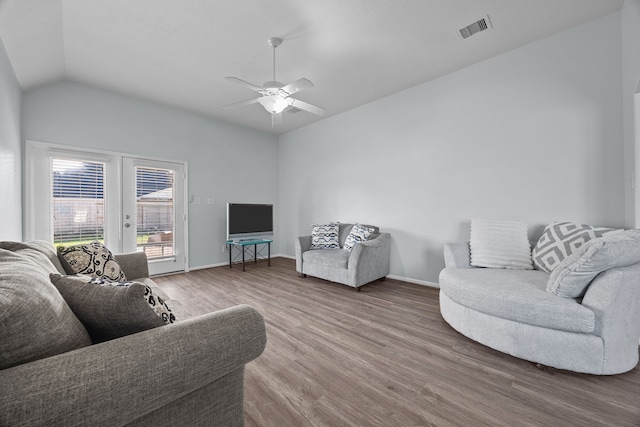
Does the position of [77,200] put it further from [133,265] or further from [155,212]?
[133,265]

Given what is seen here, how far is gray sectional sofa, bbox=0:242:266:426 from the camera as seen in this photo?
0.60m

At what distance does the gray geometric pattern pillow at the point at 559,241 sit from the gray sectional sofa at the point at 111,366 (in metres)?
2.73

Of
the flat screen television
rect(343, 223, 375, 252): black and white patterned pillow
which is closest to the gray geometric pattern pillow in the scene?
rect(343, 223, 375, 252): black and white patterned pillow

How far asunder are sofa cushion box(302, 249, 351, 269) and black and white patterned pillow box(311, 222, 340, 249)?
0.16 m

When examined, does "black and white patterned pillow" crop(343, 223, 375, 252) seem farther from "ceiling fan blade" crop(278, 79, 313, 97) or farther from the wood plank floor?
"ceiling fan blade" crop(278, 79, 313, 97)

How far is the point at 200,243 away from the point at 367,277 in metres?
3.17

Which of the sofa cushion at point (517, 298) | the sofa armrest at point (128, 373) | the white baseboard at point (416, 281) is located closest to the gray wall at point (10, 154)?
the sofa armrest at point (128, 373)

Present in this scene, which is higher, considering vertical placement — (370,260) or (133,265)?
(133,265)

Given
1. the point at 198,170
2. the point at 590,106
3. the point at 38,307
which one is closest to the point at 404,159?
the point at 590,106

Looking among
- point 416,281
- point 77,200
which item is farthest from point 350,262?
point 77,200

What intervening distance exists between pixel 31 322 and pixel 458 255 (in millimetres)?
3044

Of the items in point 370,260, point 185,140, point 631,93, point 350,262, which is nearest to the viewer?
point 631,93

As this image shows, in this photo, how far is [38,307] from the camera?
73 cm

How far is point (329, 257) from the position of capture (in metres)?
3.67
